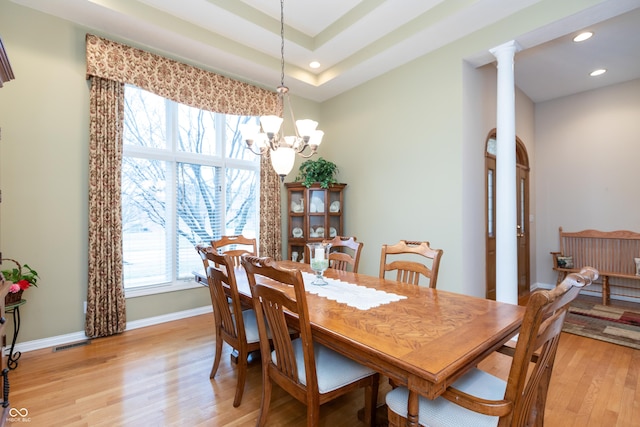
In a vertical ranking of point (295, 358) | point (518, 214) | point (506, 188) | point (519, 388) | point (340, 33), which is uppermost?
point (340, 33)

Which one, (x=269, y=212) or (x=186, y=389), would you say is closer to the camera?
(x=186, y=389)

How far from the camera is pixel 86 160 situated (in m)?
3.00

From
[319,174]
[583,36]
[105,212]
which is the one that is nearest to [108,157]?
[105,212]

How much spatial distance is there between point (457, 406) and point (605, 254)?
4916 mm

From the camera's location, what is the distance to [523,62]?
3.85 meters

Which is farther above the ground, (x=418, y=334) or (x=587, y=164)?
(x=587, y=164)

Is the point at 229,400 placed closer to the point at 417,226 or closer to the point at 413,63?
the point at 417,226

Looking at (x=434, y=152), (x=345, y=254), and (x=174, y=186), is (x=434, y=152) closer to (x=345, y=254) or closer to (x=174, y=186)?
(x=345, y=254)

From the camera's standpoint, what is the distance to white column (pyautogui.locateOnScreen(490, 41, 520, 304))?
2963mm

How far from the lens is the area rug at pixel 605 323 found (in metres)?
3.03

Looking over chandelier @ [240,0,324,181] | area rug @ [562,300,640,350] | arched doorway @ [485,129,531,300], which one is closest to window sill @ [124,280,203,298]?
chandelier @ [240,0,324,181]

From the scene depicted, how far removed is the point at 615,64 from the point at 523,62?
3.92 feet

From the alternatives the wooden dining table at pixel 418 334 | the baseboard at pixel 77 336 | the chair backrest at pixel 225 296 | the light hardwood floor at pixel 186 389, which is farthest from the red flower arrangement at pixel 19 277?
the wooden dining table at pixel 418 334

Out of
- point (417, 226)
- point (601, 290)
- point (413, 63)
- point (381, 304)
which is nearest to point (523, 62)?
point (413, 63)
